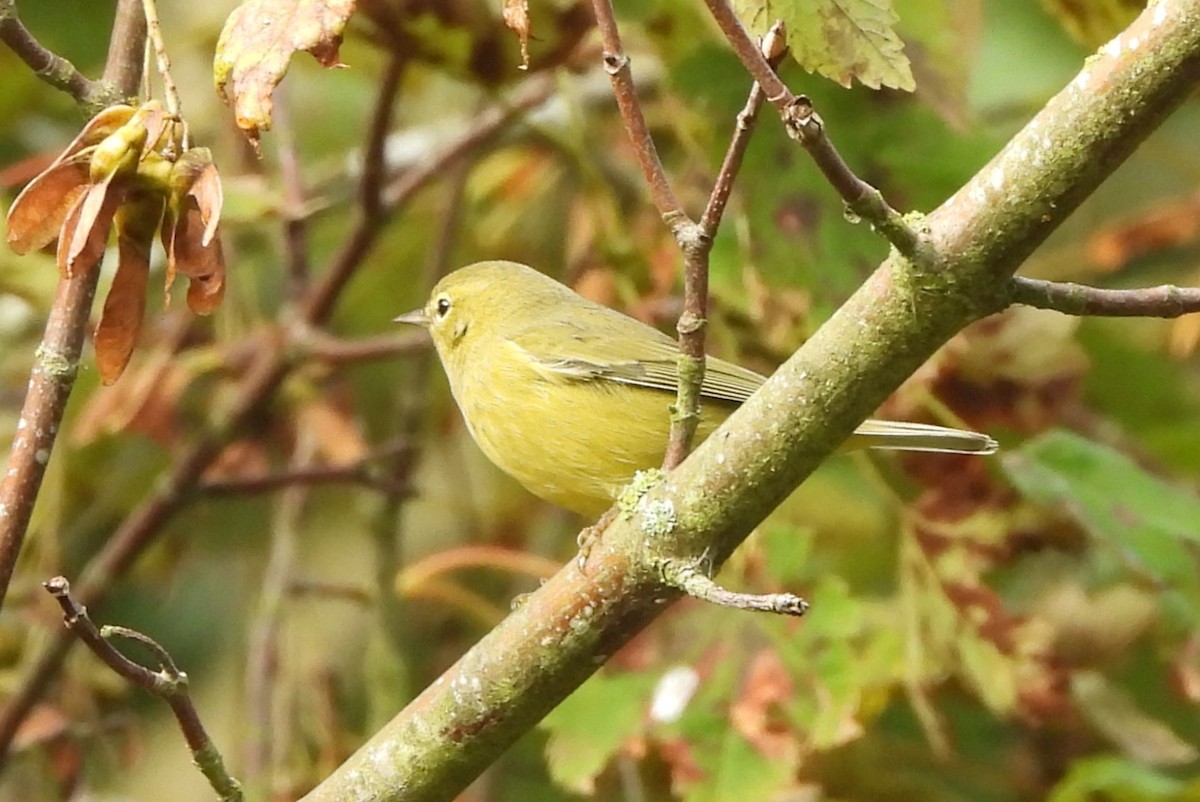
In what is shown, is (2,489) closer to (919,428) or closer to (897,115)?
(919,428)

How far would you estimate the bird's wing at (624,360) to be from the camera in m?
2.85

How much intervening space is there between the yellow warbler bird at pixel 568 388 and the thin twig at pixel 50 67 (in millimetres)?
1245

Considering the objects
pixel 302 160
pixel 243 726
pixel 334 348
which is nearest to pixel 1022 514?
pixel 334 348

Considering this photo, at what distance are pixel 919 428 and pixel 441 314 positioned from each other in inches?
51.7

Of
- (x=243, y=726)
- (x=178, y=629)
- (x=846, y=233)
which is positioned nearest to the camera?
(x=846, y=233)

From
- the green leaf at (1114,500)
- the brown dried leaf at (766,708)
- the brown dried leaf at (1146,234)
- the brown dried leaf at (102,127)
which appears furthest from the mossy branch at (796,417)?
the brown dried leaf at (1146,234)

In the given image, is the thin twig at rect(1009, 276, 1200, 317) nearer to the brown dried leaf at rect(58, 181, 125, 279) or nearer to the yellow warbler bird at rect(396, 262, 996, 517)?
the brown dried leaf at rect(58, 181, 125, 279)

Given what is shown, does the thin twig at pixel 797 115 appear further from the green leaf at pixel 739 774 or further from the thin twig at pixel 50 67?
the green leaf at pixel 739 774

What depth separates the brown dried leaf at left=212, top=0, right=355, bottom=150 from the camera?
1.49 metres

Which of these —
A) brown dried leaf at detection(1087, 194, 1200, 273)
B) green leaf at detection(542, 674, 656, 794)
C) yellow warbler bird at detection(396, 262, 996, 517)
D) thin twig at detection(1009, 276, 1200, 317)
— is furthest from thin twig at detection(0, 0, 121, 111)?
brown dried leaf at detection(1087, 194, 1200, 273)

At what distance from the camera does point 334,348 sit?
132 inches

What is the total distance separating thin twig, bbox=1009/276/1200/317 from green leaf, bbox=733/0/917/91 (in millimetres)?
245

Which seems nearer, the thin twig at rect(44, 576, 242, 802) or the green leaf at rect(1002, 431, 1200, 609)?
the thin twig at rect(44, 576, 242, 802)

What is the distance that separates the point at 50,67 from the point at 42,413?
420mm
